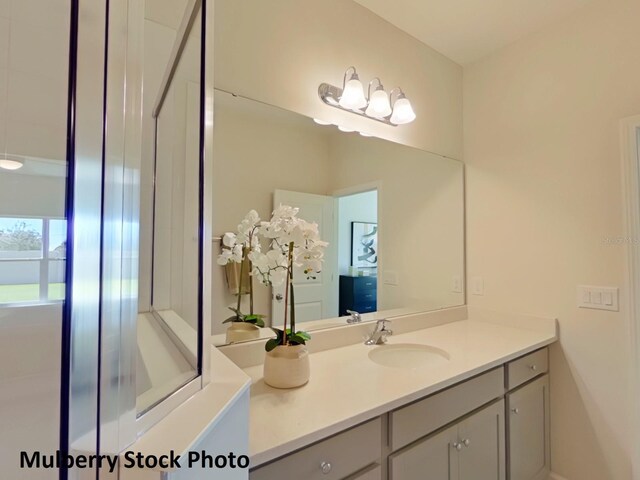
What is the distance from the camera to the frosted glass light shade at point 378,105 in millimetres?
1704

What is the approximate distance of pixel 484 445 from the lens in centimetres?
134

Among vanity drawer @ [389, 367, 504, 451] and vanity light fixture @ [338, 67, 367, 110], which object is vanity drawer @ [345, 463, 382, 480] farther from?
vanity light fixture @ [338, 67, 367, 110]

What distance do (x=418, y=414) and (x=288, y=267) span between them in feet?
2.13

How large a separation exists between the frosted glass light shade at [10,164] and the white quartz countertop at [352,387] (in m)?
0.84

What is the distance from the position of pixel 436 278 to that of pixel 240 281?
131cm

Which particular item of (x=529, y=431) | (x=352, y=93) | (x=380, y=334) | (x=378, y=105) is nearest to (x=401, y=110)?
(x=378, y=105)

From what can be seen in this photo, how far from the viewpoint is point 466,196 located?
2.18 m

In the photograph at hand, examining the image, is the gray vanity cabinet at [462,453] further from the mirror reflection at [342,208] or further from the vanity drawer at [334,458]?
the mirror reflection at [342,208]

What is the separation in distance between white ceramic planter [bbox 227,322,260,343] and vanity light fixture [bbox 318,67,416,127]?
3.51 feet

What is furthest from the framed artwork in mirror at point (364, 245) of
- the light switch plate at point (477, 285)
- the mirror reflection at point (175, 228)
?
the mirror reflection at point (175, 228)

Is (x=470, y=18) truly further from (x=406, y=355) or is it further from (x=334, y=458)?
(x=334, y=458)

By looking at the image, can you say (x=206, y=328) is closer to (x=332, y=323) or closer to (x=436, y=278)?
(x=332, y=323)

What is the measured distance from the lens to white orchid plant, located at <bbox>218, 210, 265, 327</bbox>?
1244mm

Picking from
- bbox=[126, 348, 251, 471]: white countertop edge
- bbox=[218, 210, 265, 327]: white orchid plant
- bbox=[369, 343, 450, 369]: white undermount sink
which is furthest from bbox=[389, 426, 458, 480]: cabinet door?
bbox=[218, 210, 265, 327]: white orchid plant
